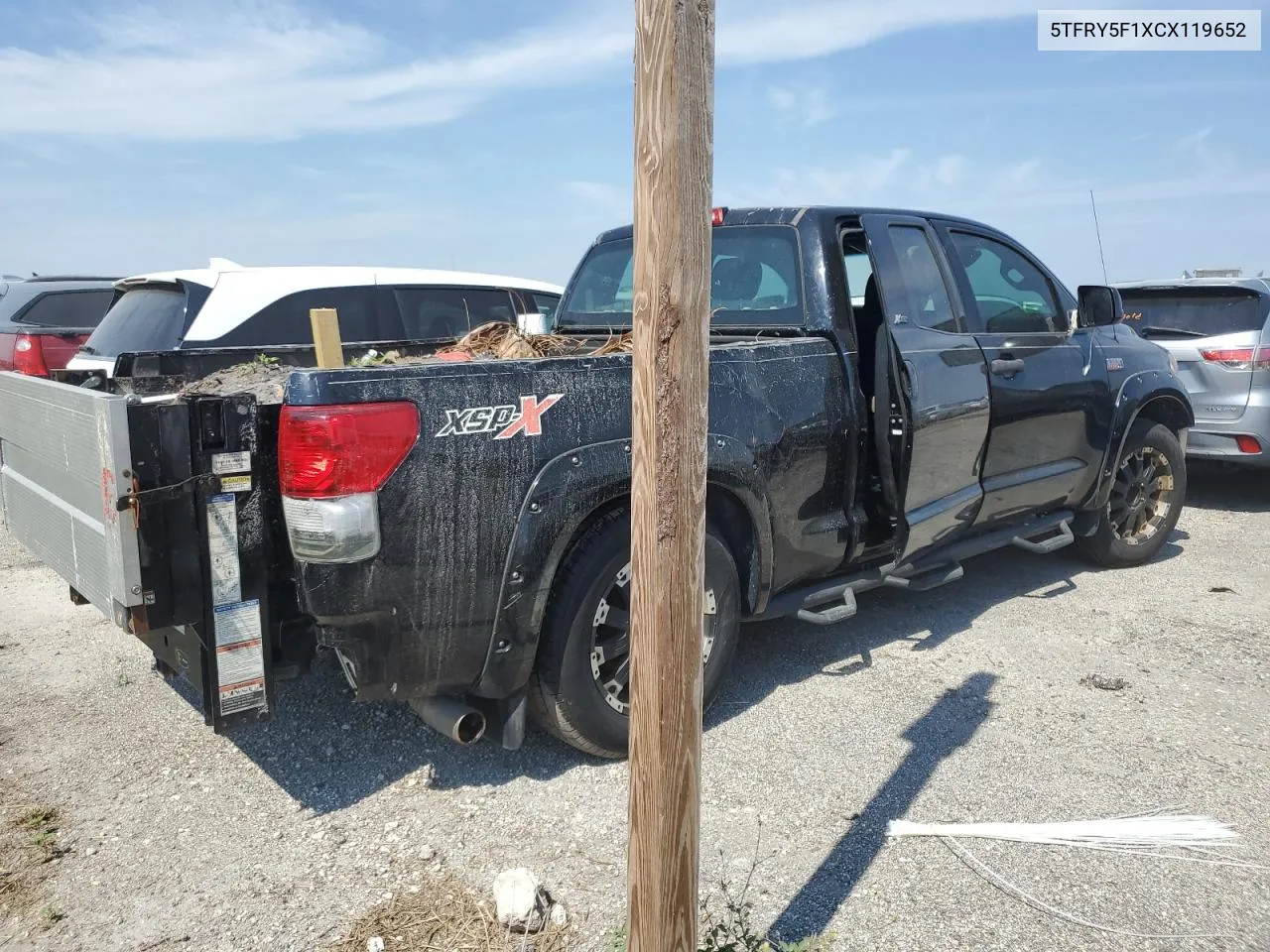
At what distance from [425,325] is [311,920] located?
563 cm

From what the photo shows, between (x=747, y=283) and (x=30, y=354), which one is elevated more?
(x=747, y=283)

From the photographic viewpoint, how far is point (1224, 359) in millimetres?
7602

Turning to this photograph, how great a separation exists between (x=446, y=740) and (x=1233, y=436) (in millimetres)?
6533

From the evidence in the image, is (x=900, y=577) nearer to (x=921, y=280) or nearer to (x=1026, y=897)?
(x=921, y=280)

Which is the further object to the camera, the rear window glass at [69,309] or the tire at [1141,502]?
the rear window glass at [69,309]

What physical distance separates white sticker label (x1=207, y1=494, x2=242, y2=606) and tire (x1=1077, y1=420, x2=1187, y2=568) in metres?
4.92

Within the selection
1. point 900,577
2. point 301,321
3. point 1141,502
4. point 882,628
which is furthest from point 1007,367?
point 301,321

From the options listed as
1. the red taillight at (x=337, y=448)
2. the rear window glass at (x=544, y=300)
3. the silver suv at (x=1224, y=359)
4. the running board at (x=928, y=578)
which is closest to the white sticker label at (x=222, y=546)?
the red taillight at (x=337, y=448)

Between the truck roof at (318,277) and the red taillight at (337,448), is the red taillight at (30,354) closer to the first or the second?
the truck roof at (318,277)

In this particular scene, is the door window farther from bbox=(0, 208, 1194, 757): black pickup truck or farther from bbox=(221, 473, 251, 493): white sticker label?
bbox=(221, 473, 251, 493): white sticker label

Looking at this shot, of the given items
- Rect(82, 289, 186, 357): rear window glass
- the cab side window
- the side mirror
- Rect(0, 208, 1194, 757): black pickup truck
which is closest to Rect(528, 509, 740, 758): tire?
Rect(0, 208, 1194, 757): black pickup truck

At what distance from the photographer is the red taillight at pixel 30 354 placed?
8.39 metres

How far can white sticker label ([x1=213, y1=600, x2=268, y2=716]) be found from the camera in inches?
116

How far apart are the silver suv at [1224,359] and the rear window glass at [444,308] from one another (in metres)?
4.90
